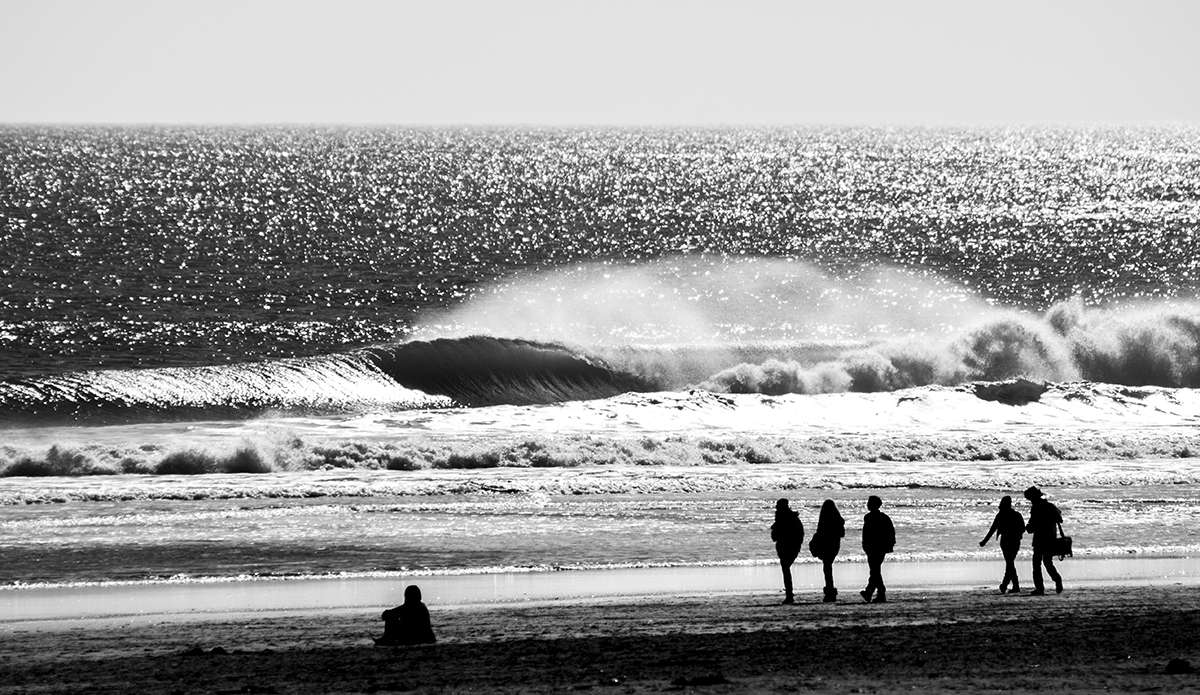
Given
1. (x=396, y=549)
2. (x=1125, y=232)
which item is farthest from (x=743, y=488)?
(x=1125, y=232)

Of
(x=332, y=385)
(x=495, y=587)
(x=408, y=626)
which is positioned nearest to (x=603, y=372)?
(x=332, y=385)

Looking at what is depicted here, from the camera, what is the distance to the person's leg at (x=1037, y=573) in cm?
1537

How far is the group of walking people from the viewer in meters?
14.8

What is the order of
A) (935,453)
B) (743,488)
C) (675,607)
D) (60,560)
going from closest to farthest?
(675,607) → (60,560) → (743,488) → (935,453)

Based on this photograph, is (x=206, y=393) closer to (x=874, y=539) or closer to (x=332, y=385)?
(x=332, y=385)

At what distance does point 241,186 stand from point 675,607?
117 metres

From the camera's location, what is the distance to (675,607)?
1452 cm

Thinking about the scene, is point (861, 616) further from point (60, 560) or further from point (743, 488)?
point (743, 488)

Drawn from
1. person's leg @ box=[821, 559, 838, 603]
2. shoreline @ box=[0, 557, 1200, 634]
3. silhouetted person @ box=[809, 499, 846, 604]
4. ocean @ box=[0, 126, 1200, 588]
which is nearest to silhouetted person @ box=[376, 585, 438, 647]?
shoreline @ box=[0, 557, 1200, 634]

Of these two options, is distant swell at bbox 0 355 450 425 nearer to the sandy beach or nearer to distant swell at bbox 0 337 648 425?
distant swell at bbox 0 337 648 425

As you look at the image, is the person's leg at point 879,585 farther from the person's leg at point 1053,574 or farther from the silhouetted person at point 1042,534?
the person's leg at point 1053,574

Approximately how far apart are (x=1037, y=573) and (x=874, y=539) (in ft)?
6.45

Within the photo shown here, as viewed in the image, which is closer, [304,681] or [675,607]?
[304,681]

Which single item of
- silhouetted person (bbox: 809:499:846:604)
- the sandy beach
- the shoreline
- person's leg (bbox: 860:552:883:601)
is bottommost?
the sandy beach
